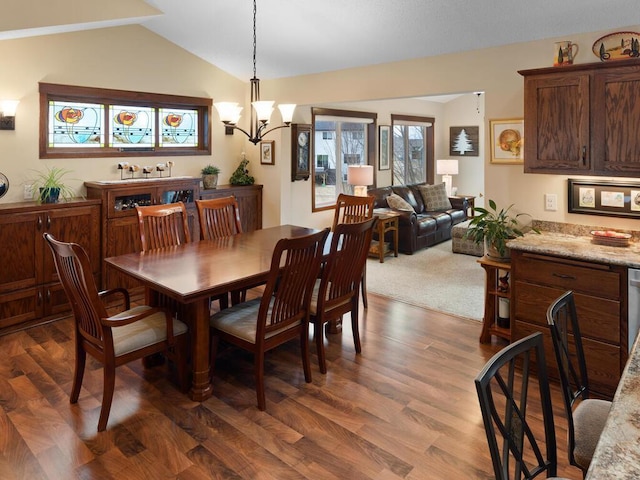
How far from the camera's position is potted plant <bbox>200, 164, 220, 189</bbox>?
5684mm

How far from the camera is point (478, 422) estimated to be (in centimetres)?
262

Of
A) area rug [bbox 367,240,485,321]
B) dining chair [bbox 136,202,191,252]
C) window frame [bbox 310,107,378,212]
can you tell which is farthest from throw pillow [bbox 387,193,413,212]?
dining chair [bbox 136,202,191,252]

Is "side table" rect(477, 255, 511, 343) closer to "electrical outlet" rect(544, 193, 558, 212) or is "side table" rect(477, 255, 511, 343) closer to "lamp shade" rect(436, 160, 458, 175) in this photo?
"electrical outlet" rect(544, 193, 558, 212)

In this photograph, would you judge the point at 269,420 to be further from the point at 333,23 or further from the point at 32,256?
the point at 333,23

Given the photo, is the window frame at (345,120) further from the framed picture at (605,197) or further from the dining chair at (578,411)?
the dining chair at (578,411)

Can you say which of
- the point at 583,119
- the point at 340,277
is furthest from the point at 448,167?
the point at 340,277

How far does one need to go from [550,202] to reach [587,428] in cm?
227

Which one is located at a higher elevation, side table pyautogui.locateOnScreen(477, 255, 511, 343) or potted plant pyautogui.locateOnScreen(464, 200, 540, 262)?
potted plant pyautogui.locateOnScreen(464, 200, 540, 262)

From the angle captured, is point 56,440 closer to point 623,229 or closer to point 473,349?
point 473,349

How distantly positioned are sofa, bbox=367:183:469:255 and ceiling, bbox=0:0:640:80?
2256 millimetres

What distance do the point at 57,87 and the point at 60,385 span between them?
2.91m

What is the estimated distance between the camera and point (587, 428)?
173 centimetres

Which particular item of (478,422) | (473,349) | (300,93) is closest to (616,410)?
(478,422)

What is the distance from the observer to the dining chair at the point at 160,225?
11.6ft
